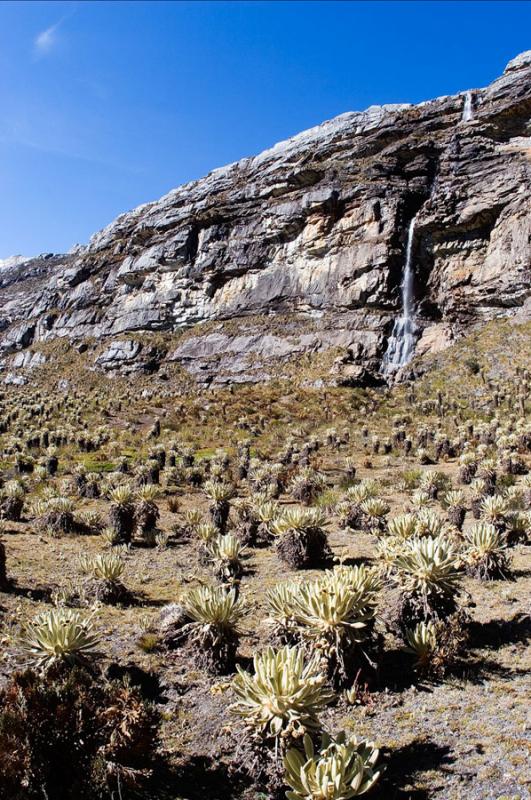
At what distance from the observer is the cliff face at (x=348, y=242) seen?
40.6 metres

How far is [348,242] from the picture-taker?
46031 mm

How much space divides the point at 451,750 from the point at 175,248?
186ft

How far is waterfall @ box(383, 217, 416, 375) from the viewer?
40125 mm

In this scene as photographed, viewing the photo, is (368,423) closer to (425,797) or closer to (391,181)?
(425,797)

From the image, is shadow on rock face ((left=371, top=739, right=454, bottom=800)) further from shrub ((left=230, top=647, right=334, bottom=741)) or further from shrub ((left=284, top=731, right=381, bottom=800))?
shrub ((left=230, top=647, right=334, bottom=741))

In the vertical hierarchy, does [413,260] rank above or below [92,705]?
above

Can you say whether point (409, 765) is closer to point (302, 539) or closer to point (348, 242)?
point (302, 539)

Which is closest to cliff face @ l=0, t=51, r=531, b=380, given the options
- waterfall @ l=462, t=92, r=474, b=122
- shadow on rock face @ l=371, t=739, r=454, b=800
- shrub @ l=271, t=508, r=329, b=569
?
waterfall @ l=462, t=92, r=474, b=122

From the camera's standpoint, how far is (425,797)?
3287 millimetres

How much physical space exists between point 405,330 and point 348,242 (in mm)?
10678

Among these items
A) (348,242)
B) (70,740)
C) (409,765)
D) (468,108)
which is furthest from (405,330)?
(70,740)

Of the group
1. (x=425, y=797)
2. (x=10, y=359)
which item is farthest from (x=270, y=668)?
(x=10, y=359)

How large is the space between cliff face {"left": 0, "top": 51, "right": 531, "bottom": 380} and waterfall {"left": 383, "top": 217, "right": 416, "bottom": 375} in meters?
0.57

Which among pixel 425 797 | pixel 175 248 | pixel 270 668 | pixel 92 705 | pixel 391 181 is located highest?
pixel 391 181
